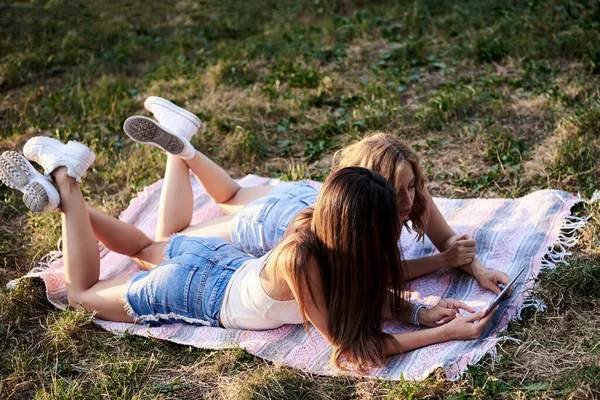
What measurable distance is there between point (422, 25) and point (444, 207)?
335 cm

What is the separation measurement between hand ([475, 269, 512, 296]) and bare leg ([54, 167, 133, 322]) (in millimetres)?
1816

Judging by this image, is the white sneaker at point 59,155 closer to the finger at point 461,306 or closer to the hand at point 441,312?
the hand at point 441,312

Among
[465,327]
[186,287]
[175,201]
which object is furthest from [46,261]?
[465,327]

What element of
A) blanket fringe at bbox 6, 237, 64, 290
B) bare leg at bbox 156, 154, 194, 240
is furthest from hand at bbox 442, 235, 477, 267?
blanket fringe at bbox 6, 237, 64, 290

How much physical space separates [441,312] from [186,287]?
1.22 metres

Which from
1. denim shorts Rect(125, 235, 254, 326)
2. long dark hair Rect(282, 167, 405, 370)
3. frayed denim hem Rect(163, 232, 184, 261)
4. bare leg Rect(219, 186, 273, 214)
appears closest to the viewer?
long dark hair Rect(282, 167, 405, 370)

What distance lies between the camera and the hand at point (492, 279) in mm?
3660

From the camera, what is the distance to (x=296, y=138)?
5.72 meters

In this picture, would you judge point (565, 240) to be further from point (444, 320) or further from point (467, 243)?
point (444, 320)

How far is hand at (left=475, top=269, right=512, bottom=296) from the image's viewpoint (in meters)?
3.66

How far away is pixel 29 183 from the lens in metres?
3.82

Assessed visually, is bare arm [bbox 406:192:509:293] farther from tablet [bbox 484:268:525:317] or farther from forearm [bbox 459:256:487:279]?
tablet [bbox 484:268:525:317]

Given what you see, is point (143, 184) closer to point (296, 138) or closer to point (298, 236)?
A: point (296, 138)

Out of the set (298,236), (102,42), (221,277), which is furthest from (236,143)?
(102,42)
